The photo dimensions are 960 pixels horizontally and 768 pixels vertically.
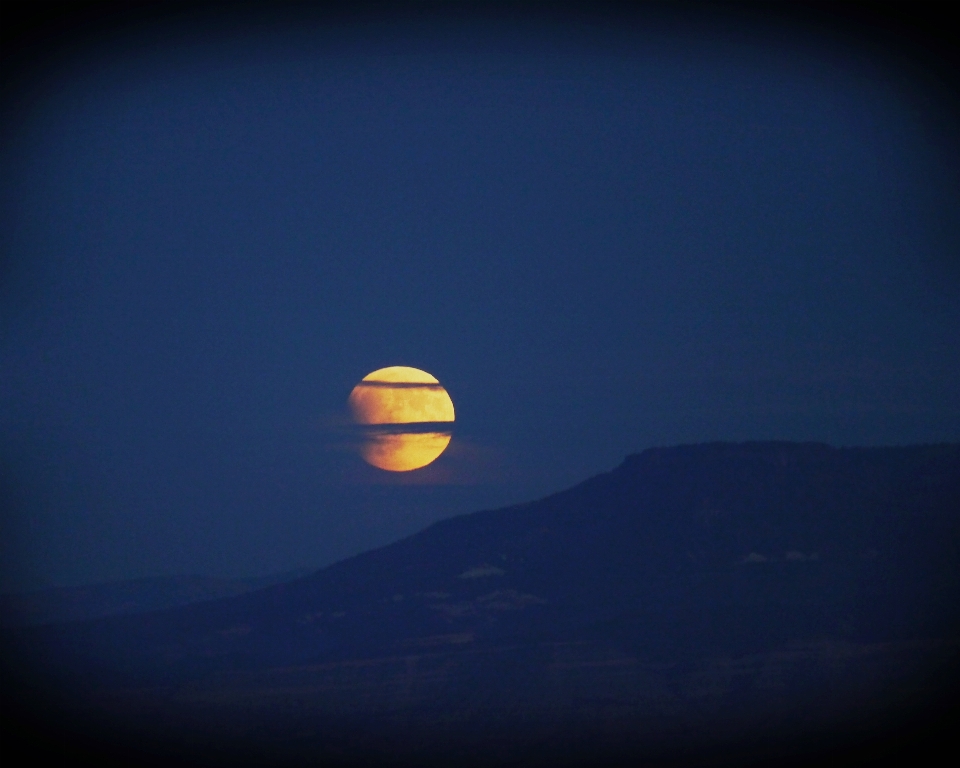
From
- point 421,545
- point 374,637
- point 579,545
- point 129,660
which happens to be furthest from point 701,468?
point 129,660

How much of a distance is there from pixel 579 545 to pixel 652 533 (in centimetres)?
153

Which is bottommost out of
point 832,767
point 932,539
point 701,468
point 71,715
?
point 832,767

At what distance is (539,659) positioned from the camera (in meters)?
14.2

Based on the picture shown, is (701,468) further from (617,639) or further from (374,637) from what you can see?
(374,637)

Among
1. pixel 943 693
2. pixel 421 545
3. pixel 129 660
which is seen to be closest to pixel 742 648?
pixel 943 693

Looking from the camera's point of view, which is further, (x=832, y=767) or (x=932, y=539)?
(x=932, y=539)

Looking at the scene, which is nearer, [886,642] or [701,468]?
[886,642]

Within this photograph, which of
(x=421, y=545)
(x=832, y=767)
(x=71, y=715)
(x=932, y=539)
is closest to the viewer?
(x=832, y=767)

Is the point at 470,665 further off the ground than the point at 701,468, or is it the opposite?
the point at 701,468

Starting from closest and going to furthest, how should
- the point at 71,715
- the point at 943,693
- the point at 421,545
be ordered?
the point at 71,715, the point at 943,693, the point at 421,545

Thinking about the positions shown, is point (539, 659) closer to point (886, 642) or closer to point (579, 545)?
point (579, 545)

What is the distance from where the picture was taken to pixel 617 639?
1523 centimetres

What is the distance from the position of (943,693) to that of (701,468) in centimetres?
524

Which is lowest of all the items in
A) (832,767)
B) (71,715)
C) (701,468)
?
(832,767)
